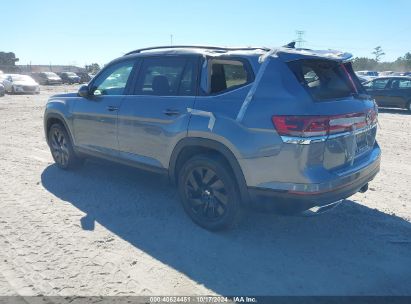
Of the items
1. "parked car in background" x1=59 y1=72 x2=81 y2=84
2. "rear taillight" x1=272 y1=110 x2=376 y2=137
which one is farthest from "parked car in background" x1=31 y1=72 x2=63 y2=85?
"rear taillight" x1=272 y1=110 x2=376 y2=137

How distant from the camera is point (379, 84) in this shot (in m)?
15.6

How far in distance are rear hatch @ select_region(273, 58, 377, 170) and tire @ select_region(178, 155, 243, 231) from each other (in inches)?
32.5

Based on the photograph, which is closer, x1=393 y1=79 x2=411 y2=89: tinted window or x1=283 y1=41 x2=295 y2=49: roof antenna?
x1=283 y1=41 x2=295 y2=49: roof antenna

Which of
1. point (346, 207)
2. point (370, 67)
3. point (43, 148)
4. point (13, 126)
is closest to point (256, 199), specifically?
point (346, 207)

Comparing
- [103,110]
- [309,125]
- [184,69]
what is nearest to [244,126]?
[309,125]

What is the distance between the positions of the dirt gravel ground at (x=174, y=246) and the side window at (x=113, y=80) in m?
1.39

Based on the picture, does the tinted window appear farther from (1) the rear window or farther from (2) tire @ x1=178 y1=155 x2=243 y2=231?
(2) tire @ x1=178 y1=155 x2=243 y2=231

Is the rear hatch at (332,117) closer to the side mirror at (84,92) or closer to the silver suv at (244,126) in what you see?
the silver suv at (244,126)

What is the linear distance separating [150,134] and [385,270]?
2783 mm

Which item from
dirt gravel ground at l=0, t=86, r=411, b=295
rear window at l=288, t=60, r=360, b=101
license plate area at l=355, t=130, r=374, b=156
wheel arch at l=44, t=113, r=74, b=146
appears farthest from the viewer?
wheel arch at l=44, t=113, r=74, b=146

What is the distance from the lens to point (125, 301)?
2768mm

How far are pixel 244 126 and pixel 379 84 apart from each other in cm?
1446

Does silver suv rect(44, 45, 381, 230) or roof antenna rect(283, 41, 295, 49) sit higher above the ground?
roof antenna rect(283, 41, 295, 49)

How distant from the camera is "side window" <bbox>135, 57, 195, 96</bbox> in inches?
157
